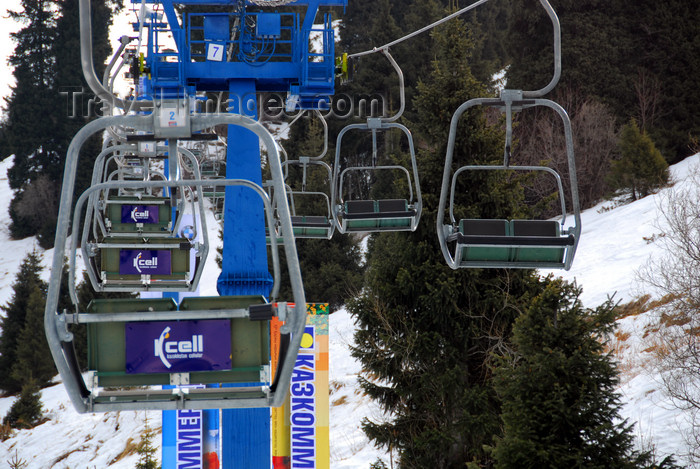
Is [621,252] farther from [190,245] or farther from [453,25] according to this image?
[190,245]

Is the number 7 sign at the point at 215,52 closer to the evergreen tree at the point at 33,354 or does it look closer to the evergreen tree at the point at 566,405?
the evergreen tree at the point at 566,405

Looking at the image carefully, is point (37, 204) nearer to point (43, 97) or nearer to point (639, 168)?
point (43, 97)

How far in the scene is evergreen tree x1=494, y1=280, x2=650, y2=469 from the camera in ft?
25.1

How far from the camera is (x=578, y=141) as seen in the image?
94.1ft

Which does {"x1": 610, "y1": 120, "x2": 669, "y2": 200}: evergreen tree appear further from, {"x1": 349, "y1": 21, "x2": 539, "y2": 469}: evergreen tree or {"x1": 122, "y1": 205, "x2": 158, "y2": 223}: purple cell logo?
{"x1": 122, "y1": 205, "x2": 158, "y2": 223}: purple cell logo

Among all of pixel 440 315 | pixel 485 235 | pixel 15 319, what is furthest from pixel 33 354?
pixel 485 235

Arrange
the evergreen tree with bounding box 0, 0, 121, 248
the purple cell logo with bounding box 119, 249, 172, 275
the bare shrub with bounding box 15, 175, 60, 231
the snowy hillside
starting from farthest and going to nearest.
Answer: the evergreen tree with bounding box 0, 0, 121, 248 < the bare shrub with bounding box 15, 175, 60, 231 < the snowy hillside < the purple cell logo with bounding box 119, 249, 172, 275

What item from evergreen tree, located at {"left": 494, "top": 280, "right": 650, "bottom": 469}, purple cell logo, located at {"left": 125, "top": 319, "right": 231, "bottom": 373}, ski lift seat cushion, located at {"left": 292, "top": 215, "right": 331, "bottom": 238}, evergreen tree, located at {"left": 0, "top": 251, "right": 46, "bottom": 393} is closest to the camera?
purple cell logo, located at {"left": 125, "top": 319, "right": 231, "bottom": 373}

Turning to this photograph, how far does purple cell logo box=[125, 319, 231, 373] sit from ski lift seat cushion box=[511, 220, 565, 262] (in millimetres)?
2676

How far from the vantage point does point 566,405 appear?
7.84m

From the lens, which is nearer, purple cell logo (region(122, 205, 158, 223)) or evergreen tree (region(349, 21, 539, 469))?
purple cell logo (region(122, 205, 158, 223))

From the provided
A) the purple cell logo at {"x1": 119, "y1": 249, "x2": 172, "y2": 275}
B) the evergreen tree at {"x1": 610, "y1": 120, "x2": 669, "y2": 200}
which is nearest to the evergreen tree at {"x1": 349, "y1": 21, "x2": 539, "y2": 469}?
the purple cell logo at {"x1": 119, "y1": 249, "x2": 172, "y2": 275}

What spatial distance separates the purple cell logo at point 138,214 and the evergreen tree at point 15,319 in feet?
83.4

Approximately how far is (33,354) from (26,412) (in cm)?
554
